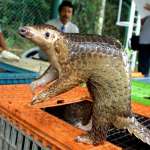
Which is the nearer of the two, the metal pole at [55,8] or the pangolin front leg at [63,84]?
the pangolin front leg at [63,84]

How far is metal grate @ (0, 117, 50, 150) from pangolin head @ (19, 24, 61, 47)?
0.24 metres

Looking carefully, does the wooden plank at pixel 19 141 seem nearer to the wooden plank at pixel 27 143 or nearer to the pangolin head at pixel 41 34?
the wooden plank at pixel 27 143

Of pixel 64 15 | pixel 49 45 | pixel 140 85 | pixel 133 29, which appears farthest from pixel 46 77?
pixel 133 29

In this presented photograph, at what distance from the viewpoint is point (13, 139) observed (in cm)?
96

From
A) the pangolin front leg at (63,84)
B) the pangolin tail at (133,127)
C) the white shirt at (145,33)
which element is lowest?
the pangolin tail at (133,127)

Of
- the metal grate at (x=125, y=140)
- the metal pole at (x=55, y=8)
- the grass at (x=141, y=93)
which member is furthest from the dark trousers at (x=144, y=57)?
the metal grate at (x=125, y=140)

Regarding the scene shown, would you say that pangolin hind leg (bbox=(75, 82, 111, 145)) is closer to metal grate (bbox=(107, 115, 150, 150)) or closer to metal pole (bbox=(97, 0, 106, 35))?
metal grate (bbox=(107, 115, 150, 150))

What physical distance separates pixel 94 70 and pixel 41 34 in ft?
0.45

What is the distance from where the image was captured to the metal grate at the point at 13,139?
35.6 inches

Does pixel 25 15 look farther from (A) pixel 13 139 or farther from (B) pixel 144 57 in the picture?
(A) pixel 13 139

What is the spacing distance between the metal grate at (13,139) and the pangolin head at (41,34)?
0.78ft

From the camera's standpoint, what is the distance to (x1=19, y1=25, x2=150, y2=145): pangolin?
2.62ft

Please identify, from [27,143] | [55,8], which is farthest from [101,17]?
[27,143]

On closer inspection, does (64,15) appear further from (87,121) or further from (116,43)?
(116,43)
